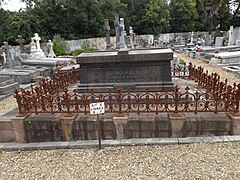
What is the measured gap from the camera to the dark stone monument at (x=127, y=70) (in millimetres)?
5844

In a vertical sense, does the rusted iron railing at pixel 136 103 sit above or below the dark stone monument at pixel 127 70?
below

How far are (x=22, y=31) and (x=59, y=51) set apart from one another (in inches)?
281

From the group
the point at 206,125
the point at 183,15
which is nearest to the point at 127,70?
the point at 206,125

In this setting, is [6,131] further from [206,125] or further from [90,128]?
[206,125]

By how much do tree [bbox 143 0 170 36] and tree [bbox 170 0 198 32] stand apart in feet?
7.94

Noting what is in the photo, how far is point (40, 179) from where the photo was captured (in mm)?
3408

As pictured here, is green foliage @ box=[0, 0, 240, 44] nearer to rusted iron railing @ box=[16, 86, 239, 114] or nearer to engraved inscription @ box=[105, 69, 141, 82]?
engraved inscription @ box=[105, 69, 141, 82]

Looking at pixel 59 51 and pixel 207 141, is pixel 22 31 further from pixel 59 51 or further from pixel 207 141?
pixel 207 141

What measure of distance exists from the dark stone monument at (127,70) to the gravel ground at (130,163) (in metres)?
2.40

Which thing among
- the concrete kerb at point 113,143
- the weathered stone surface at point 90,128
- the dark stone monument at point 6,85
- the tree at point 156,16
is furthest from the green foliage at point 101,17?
the weathered stone surface at point 90,128

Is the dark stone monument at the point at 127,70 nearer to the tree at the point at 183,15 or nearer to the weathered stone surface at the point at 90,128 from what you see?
the weathered stone surface at the point at 90,128

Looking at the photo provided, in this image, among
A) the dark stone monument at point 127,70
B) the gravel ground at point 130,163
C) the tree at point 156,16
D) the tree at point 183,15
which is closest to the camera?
the gravel ground at point 130,163

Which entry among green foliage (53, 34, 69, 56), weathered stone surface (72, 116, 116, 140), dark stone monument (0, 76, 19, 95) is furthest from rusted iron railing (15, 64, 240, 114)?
green foliage (53, 34, 69, 56)

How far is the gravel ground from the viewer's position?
336 cm
